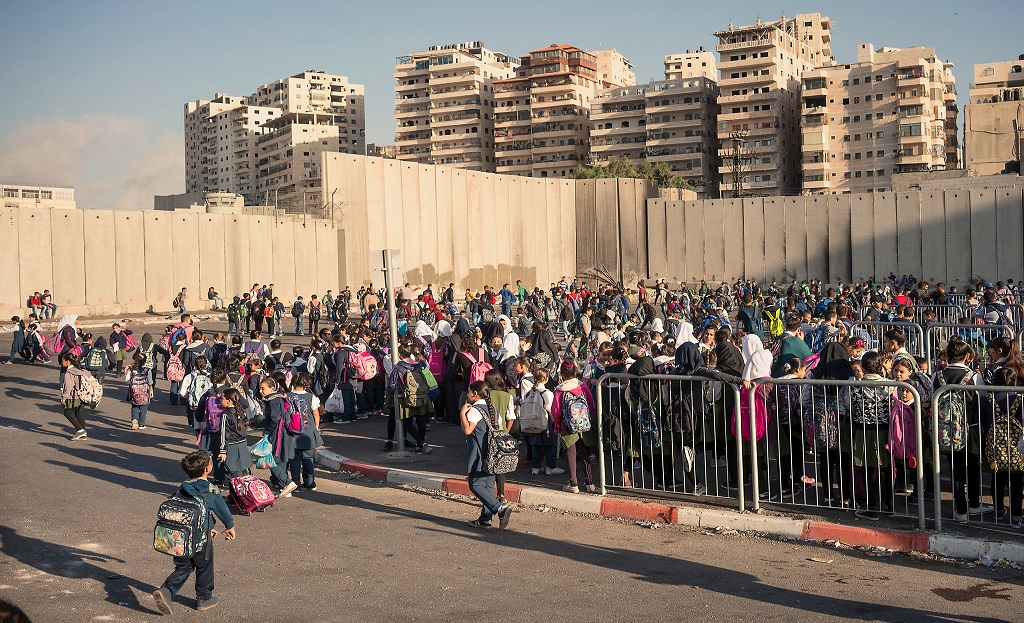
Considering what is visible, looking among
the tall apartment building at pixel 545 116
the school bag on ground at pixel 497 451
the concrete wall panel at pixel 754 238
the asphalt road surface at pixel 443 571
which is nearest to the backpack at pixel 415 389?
the asphalt road surface at pixel 443 571

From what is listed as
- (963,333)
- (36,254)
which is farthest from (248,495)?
(36,254)

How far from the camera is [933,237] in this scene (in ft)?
183

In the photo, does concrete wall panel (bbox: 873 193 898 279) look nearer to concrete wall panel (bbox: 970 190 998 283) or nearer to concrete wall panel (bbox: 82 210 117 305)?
concrete wall panel (bbox: 970 190 998 283)

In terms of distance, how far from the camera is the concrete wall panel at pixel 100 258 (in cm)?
3941

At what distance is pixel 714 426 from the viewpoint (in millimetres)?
9188

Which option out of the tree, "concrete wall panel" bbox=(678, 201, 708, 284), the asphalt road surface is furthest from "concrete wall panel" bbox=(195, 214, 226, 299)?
the tree

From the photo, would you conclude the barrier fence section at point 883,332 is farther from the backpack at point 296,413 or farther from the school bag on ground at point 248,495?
the school bag on ground at point 248,495

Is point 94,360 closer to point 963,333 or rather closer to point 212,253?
point 963,333

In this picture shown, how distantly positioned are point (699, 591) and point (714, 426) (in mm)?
2473

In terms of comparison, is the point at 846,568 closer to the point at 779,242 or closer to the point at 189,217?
the point at 189,217

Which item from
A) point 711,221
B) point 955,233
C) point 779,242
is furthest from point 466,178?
point 955,233

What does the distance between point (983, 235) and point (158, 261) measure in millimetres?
43368

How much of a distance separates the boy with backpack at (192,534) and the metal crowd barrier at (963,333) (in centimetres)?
1129

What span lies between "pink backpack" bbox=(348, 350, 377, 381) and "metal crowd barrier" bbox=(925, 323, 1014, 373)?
849cm
